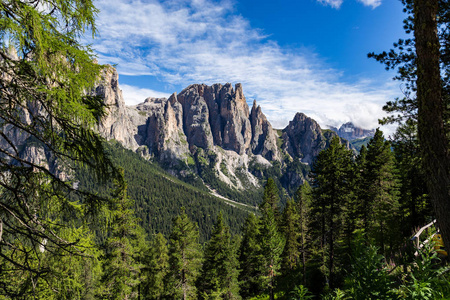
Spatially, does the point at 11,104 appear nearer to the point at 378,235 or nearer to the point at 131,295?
the point at 131,295

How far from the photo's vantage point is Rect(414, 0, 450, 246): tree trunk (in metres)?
5.54

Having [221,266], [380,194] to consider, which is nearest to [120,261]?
[221,266]

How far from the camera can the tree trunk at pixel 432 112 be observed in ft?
18.2

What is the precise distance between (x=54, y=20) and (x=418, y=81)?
8.11 m

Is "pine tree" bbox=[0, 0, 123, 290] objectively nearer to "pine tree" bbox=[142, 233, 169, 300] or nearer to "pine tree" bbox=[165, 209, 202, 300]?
"pine tree" bbox=[165, 209, 202, 300]

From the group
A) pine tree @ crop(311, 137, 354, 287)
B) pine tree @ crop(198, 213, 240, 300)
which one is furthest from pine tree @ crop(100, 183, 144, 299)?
pine tree @ crop(311, 137, 354, 287)

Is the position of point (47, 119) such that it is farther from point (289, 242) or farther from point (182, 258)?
point (289, 242)

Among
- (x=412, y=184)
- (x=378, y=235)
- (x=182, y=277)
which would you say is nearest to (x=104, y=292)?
(x=182, y=277)

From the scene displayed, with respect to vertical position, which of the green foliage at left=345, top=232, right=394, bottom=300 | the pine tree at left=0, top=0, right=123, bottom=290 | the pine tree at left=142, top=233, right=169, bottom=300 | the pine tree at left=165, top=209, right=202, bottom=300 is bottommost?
the pine tree at left=142, top=233, right=169, bottom=300

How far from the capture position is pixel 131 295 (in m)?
17.3

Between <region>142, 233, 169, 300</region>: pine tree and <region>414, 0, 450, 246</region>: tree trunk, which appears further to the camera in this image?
<region>142, 233, 169, 300</region>: pine tree

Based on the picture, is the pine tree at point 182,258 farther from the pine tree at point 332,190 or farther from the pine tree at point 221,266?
the pine tree at point 332,190

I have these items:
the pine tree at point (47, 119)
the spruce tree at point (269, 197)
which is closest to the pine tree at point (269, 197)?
the spruce tree at point (269, 197)

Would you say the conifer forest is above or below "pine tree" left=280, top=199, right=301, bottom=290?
above
